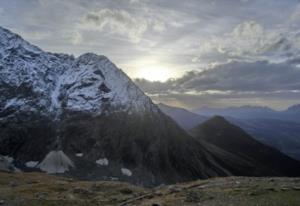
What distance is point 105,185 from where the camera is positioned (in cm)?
6378

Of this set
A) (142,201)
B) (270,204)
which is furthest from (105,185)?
(270,204)

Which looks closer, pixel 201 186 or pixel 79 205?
pixel 79 205

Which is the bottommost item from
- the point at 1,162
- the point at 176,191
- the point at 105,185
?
the point at 1,162

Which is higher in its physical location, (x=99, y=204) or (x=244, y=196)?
(x=244, y=196)

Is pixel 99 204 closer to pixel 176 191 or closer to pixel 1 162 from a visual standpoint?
pixel 176 191

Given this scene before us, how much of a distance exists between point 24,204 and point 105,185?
2254 cm

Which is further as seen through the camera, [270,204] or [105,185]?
[105,185]

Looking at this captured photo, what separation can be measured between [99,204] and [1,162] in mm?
175992

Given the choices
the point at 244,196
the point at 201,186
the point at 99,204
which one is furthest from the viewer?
the point at 201,186

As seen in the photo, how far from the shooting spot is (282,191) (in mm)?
36625

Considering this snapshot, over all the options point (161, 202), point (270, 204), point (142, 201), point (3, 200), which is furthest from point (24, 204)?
point (270, 204)

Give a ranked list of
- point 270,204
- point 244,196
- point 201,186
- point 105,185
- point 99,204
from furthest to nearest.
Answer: point 105,185, point 201,186, point 99,204, point 244,196, point 270,204

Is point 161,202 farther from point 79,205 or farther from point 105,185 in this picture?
point 105,185

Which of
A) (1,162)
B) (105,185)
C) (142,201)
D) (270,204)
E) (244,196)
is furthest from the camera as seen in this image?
(1,162)
